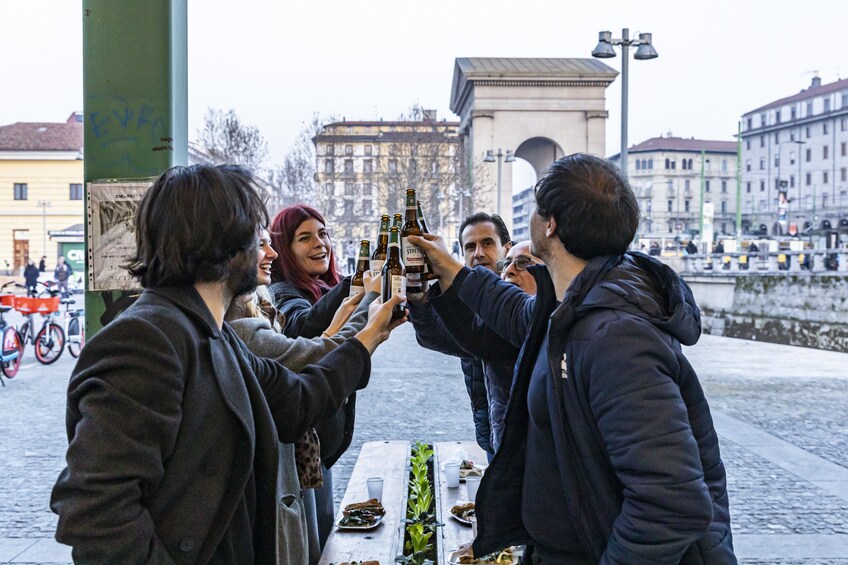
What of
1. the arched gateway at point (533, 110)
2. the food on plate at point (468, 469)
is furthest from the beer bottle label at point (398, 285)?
A: the arched gateway at point (533, 110)

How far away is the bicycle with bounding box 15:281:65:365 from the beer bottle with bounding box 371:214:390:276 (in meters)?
12.7

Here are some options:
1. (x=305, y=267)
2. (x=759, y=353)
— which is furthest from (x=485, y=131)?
(x=305, y=267)

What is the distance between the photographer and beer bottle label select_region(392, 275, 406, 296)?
272 centimetres

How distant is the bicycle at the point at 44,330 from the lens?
14.3 metres

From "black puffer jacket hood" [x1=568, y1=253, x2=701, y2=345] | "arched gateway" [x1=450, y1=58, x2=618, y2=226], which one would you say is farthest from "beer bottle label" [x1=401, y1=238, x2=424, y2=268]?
"arched gateway" [x1=450, y1=58, x2=618, y2=226]

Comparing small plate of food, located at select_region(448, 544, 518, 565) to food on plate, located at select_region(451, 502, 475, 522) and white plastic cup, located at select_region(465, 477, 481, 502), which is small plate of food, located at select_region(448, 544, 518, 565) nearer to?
food on plate, located at select_region(451, 502, 475, 522)

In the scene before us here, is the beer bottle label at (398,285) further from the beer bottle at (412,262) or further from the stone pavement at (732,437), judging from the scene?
the stone pavement at (732,437)

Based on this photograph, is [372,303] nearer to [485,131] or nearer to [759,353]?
[759,353]

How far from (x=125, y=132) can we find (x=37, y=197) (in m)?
47.9

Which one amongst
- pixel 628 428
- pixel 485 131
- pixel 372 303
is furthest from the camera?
pixel 485 131

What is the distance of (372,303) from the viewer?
2.78m

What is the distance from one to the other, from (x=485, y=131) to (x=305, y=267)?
132ft

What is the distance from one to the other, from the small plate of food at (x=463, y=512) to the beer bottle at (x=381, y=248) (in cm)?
139

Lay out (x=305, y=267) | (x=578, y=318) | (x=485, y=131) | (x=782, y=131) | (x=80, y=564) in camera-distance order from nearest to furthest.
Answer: (x=80, y=564) < (x=578, y=318) < (x=305, y=267) < (x=485, y=131) < (x=782, y=131)
